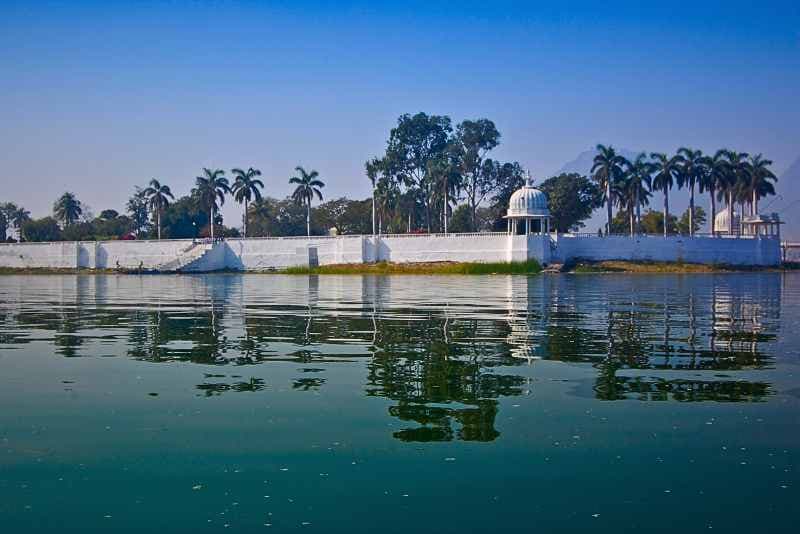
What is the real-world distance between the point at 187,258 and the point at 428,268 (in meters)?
33.4

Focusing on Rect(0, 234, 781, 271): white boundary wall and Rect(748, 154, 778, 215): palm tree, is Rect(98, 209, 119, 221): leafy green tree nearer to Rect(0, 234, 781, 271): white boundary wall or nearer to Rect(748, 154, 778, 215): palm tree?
Rect(0, 234, 781, 271): white boundary wall

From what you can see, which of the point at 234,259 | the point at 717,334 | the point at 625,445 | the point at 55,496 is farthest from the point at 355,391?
the point at 234,259

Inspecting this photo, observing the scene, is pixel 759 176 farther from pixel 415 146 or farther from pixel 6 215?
pixel 6 215

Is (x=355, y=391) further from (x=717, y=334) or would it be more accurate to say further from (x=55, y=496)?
(x=717, y=334)

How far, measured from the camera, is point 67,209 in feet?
520

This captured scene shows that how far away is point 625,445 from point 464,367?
→ 21.6ft

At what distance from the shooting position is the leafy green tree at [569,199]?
401ft

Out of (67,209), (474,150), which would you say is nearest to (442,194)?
(474,150)

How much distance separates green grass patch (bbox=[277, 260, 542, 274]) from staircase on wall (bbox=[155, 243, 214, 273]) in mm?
12990

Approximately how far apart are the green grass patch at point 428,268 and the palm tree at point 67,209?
220 ft

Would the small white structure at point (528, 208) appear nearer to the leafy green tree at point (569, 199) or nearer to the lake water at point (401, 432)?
the leafy green tree at point (569, 199)

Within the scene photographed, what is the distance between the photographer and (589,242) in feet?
339

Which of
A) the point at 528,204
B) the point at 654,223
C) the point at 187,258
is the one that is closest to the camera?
the point at 528,204

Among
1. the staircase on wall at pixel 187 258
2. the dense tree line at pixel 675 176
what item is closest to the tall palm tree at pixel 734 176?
the dense tree line at pixel 675 176
